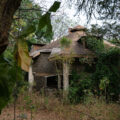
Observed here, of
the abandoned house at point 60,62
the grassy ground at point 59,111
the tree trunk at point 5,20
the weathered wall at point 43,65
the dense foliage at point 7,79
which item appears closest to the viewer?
the dense foliage at point 7,79

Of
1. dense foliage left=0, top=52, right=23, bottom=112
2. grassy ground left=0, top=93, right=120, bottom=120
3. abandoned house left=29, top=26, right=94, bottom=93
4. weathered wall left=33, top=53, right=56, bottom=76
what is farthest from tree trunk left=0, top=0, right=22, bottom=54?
weathered wall left=33, top=53, right=56, bottom=76

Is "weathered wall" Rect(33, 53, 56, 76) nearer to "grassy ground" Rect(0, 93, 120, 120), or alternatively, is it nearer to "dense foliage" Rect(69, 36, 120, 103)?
"dense foliage" Rect(69, 36, 120, 103)

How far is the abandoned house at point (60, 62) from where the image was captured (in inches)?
379

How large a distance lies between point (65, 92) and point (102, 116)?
3607mm

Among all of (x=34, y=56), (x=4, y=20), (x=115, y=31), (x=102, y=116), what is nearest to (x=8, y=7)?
(x=4, y=20)

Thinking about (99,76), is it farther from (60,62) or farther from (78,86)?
(60,62)

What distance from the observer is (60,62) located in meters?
10.2

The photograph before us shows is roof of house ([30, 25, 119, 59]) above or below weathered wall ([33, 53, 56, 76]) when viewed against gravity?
above

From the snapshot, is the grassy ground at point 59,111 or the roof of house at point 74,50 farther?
the roof of house at point 74,50

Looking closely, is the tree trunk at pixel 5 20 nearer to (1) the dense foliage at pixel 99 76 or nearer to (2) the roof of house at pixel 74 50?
(2) the roof of house at pixel 74 50

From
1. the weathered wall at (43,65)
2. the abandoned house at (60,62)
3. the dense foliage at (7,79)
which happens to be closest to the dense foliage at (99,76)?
the abandoned house at (60,62)

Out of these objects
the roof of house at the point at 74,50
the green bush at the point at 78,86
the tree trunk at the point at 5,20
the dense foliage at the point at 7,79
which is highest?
the tree trunk at the point at 5,20

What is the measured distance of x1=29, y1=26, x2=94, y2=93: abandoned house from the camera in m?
9.62

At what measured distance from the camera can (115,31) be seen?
817cm
